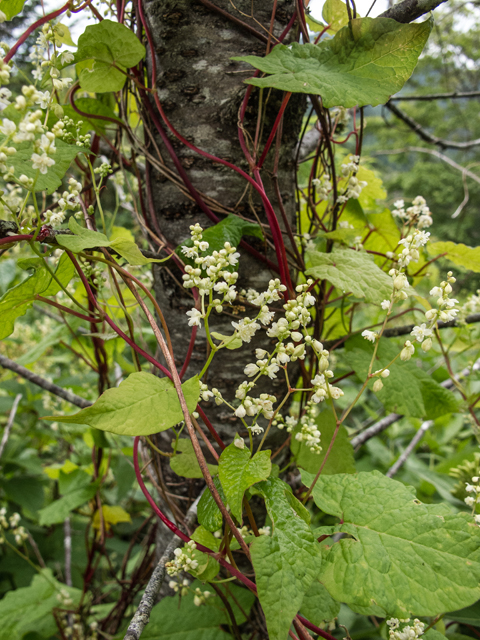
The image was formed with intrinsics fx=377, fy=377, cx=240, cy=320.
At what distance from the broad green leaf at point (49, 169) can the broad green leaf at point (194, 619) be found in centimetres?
89

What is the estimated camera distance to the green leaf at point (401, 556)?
0.49 metres

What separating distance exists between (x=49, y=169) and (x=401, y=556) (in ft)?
2.87

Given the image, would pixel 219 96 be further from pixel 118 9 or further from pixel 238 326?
pixel 238 326

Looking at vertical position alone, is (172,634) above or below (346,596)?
below

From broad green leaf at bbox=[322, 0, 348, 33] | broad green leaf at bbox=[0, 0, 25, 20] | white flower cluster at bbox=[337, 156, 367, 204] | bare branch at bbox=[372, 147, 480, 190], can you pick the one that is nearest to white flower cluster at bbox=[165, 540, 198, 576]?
white flower cluster at bbox=[337, 156, 367, 204]

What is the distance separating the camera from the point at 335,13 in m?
0.89

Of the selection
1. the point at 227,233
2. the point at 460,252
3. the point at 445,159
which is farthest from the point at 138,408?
the point at 445,159

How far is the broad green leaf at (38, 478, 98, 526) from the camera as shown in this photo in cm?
120

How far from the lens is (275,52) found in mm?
671

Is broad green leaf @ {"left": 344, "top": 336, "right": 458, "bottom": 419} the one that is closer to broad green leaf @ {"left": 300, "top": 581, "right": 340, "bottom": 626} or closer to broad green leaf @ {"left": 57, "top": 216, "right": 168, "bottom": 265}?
A: broad green leaf @ {"left": 300, "top": 581, "right": 340, "bottom": 626}

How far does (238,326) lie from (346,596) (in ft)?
1.29

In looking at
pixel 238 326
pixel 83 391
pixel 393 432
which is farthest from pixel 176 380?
pixel 393 432

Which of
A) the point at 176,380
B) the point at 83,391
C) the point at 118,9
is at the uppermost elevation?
the point at 118,9

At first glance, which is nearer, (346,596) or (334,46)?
(346,596)
